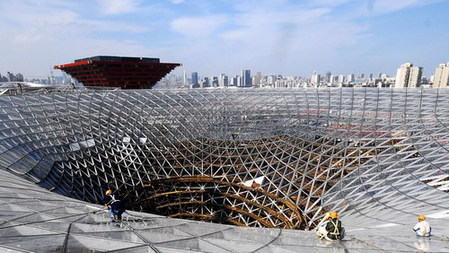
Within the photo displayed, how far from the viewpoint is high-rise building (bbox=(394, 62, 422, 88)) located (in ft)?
555

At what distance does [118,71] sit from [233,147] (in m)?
78.2

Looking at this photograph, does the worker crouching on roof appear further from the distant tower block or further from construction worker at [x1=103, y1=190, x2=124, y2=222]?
the distant tower block

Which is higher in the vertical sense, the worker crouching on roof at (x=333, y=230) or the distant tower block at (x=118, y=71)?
the distant tower block at (x=118, y=71)

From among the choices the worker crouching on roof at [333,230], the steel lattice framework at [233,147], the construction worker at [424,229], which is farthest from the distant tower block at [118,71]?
the construction worker at [424,229]

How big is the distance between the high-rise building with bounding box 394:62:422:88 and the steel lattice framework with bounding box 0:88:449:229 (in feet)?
551

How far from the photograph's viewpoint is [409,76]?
566 feet

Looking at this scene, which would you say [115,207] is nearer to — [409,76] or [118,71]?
[118,71]

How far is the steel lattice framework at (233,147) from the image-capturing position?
25.5 metres

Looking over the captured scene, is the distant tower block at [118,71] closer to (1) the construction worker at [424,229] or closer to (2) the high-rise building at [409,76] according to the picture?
(1) the construction worker at [424,229]

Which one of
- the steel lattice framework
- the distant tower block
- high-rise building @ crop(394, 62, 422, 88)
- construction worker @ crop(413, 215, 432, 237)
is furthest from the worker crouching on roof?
high-rise building @ crop(394, 62, 422, 88)

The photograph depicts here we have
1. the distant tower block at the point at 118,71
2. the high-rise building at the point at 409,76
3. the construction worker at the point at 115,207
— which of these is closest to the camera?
the construction worker at the point at 115,207

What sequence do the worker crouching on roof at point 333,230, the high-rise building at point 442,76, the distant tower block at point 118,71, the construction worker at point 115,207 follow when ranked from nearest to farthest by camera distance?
the worker crouching on roof at point 333,230, the construction worker at point 115,207, the distant tower block at point 118,71, the high-rise building at point 442,76

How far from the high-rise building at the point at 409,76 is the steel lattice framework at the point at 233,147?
168088mm

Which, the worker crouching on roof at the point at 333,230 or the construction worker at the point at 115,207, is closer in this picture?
the worker crouching on roof at the point at 333,230
